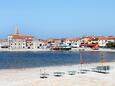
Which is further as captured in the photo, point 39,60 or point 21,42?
point 21,42

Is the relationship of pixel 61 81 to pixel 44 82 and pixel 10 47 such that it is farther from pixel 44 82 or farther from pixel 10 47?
pixel 10 47

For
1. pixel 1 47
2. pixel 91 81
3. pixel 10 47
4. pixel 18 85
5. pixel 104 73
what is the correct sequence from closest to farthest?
pixel 18 85
pixel 91 81
pixel 104 73
pixel 10 47
pixel 1 47

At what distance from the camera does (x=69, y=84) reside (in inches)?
931

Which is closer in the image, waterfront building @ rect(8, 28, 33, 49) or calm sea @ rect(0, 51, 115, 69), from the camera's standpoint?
calm sea @ rect(0, 51, 115, 69)

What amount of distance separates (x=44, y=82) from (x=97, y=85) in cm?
347

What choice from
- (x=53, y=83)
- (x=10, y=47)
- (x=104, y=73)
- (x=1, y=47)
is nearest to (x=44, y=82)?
(x=53, y=83)

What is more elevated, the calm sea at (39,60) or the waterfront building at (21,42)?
the waterfront building at (21,42)

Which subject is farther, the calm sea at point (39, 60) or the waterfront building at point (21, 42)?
the waterfront building at point (21, 42)

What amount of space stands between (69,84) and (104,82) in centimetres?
262

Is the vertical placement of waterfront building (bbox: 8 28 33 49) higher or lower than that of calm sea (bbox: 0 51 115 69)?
higher

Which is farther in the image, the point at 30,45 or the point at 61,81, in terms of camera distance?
the point at 30,45

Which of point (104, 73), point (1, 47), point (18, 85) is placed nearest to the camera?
point (18, 85)

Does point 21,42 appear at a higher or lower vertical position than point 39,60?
higher

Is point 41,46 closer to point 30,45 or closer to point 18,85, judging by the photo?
point 30,45
